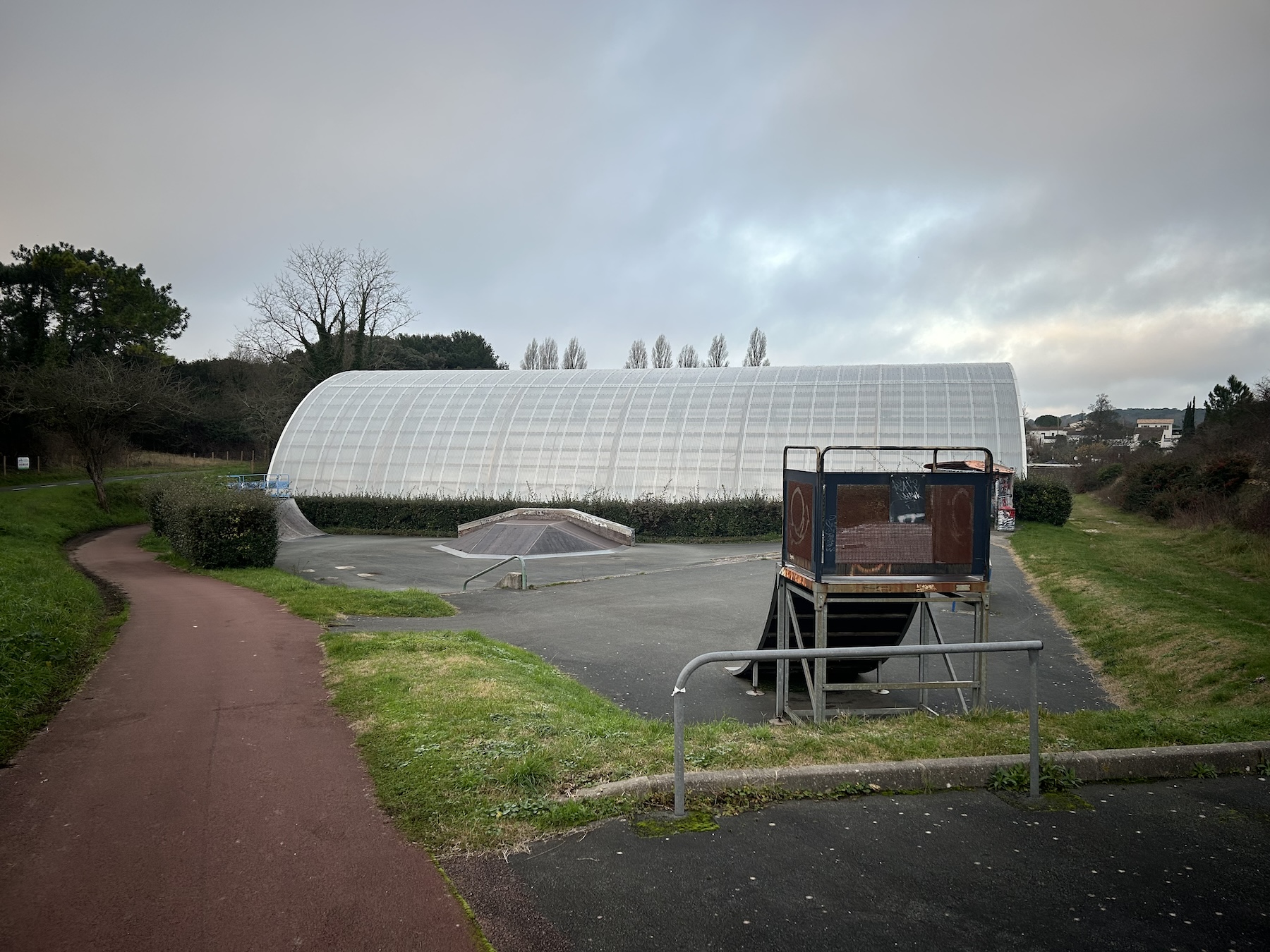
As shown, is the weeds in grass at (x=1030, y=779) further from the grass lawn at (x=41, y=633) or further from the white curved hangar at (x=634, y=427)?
the white curved hangar at (x=634, y=427)

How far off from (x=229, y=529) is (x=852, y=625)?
16.1 meters

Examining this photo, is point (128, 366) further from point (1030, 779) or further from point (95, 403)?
point (1030, 779)

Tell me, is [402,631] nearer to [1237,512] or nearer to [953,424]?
[1237,512]

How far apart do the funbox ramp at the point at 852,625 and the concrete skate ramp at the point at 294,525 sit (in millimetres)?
25069

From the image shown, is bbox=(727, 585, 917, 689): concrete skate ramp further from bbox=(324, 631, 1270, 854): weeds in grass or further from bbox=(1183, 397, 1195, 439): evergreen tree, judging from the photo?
bbox=(1183, 397, 1195, 439): evergreen tree

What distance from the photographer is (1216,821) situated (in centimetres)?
500

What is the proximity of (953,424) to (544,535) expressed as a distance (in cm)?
1692

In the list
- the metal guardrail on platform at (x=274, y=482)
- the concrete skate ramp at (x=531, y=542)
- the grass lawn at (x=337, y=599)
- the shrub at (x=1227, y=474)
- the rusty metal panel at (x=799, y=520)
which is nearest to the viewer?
the rusty metal panel at (x=799, y=520)

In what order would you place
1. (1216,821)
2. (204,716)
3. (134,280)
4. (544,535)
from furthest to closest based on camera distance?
1. (134,280)
2. (544,535)
3. (204,716)
4. (1216,821)

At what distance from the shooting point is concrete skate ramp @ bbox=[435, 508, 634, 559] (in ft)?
86.7

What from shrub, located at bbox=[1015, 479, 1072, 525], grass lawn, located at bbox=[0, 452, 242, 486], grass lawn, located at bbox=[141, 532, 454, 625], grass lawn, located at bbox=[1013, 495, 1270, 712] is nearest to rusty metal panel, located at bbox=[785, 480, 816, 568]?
grass lawn, located at bbox=[1013, 495, 1270, 712]

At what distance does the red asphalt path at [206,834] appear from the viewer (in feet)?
13.0

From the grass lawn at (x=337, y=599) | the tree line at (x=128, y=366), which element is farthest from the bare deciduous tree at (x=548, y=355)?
the grass lawn at (x=337, y=599)

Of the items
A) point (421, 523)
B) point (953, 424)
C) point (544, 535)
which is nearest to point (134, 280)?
point (421, 523)
